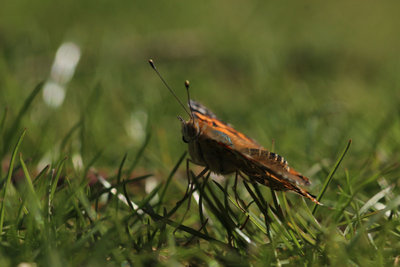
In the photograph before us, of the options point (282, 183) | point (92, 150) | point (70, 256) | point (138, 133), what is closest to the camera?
point (70, 256)

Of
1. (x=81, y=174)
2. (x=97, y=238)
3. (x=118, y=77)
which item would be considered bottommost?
(x=118, y=77)

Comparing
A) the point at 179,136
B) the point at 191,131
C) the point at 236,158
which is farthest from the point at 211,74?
the point at 236,158

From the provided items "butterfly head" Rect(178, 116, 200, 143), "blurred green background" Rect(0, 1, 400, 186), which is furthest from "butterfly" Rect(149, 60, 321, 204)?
"blurred green background" Rect(0, 1, 400, 186)

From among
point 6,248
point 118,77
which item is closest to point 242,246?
point 6,248

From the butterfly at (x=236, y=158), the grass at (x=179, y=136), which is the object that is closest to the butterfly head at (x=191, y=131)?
the butterfly at (x=236, y=158)

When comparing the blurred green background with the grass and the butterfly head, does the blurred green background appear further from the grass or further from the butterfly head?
the butterfly head

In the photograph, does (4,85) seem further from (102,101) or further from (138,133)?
(138,133)

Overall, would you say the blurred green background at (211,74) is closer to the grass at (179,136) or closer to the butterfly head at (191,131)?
the grass at (179,136)
